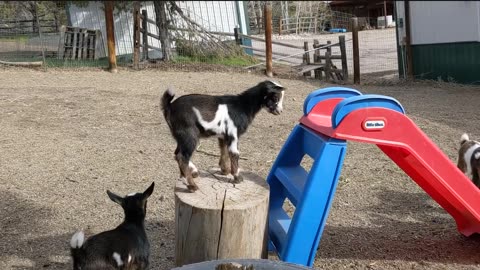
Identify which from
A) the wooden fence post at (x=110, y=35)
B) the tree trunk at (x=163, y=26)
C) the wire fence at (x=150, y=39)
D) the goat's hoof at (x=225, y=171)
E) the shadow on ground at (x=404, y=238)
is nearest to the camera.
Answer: the goat's hoof at (x=225, y=171)

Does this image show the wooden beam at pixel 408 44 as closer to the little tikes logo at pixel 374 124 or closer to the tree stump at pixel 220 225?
the little tikes logo at pixel 374 124

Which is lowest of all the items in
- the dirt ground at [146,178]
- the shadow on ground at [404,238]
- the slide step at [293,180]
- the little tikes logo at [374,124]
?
the shadow on ground at [404,238]

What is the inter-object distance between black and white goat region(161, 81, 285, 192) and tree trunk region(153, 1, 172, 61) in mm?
11300

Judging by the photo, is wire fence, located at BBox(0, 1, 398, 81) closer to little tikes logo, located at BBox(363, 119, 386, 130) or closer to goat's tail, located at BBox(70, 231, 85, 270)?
little tikes logo, located at BBox(363, 119, 386, 130)

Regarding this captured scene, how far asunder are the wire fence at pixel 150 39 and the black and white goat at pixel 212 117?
1044 cm

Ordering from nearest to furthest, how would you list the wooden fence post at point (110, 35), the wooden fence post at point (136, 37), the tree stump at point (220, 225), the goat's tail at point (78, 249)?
the goat's tail at point (78, 249) < the tree stump at point (220, 225) < the wooden fence post at point (110, 35) < the wooden fence post at point (136, 37)

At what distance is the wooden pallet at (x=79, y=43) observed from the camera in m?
15.2

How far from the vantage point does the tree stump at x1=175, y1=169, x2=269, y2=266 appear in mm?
3195

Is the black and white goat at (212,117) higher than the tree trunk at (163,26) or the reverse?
the reverse

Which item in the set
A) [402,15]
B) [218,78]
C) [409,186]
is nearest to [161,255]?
[409,186]

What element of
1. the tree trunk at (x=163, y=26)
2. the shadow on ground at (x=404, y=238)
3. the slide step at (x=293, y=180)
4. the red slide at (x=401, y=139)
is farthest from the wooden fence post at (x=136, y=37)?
the red slide at (x=401, y=139)

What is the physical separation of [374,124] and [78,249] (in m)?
1.85

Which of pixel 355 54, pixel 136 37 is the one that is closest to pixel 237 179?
pixel 355 54

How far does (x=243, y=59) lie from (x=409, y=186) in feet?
33.1
